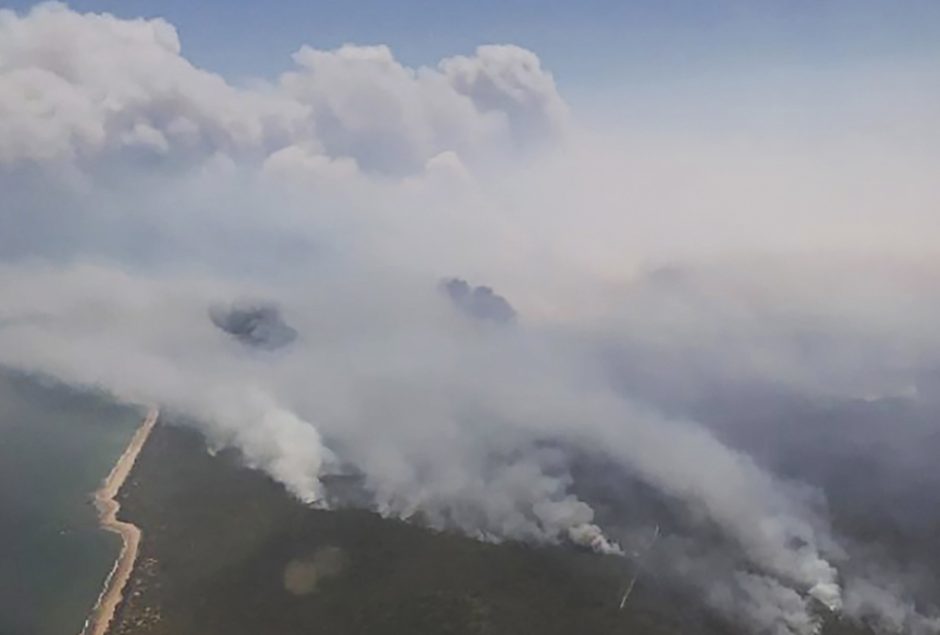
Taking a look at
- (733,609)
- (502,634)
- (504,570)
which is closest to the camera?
(502,634)

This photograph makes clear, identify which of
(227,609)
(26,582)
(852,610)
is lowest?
(26,582)

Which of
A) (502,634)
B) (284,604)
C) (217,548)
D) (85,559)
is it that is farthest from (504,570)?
(85,559)

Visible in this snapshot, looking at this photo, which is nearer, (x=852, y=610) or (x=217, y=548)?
(x=852, y=610)

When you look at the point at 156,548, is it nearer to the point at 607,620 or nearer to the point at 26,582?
the point at 26,582

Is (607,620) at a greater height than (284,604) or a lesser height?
greater

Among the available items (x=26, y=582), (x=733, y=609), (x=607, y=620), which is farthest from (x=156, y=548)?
(x=733, y=609)

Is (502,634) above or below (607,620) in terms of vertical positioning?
below

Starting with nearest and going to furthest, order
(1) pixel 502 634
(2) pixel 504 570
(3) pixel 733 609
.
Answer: (1) pixel 502 634, (3) pixel 733 609, (2) pixel 504 570

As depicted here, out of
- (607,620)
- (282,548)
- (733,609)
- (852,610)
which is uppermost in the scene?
(852,610)

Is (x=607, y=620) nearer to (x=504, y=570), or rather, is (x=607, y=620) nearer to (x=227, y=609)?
(x=504, y=570)
